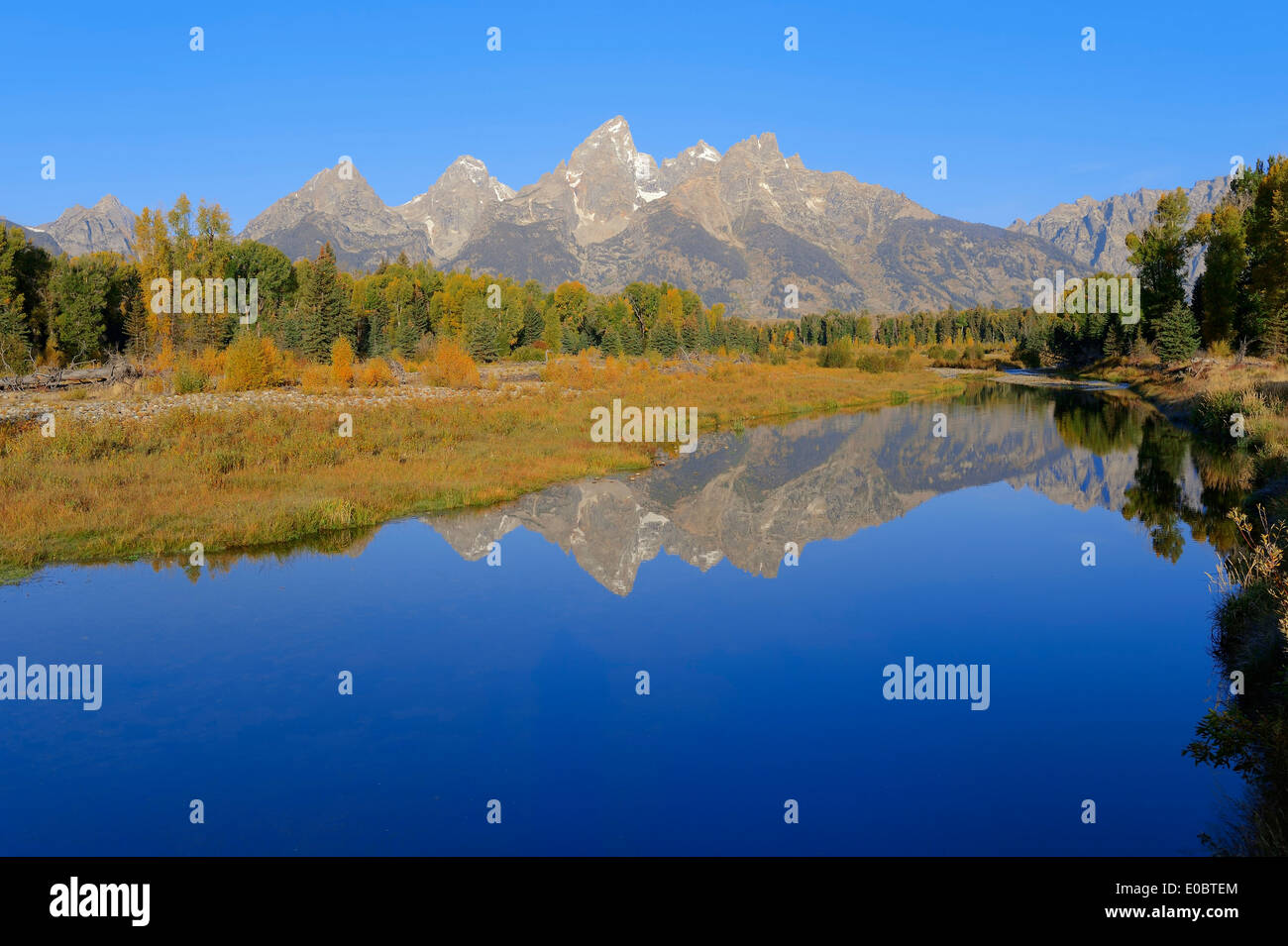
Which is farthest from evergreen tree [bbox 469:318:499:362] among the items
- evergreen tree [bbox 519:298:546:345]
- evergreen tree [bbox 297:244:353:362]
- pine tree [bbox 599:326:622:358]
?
evergreen tree [bbox 519:298:546:345]

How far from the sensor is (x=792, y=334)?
16912cm

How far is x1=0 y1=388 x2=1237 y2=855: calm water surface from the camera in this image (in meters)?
9.16

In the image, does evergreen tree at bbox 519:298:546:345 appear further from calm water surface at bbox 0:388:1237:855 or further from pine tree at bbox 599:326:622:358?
calm water surface at bbox 0:388:1237:855

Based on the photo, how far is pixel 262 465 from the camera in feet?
89.4

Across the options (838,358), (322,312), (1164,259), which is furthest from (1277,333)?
(322,312)

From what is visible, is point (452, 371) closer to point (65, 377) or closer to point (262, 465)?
point (65, 377)

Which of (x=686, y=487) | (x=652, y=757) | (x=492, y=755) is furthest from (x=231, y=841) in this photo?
(x=686, y=487)

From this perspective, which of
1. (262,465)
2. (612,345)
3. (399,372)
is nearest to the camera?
(262,465)

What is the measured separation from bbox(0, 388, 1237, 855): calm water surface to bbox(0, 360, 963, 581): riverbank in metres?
1.50

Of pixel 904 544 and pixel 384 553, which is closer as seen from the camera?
pixel 384 553

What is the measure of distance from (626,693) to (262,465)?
1870cm

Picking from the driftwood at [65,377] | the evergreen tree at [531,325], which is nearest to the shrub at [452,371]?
the driftwood at [65,377]
